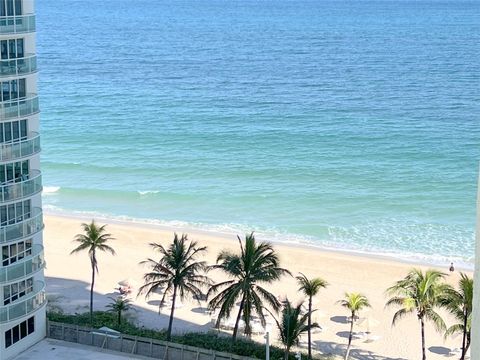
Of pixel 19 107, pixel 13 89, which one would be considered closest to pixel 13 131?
pixel 19 107

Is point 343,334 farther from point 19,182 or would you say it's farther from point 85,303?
point 19,182

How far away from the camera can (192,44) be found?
15950 centimetres

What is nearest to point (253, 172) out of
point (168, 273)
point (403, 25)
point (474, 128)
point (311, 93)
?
point (474, 128)

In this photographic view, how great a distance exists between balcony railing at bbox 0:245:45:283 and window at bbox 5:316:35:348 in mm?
1899

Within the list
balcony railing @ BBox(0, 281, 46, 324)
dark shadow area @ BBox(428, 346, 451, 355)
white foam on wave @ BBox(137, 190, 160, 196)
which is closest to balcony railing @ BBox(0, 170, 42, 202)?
balcony railing @ BBox(0, 281, 46, 324)

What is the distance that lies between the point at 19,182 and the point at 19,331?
556 cm

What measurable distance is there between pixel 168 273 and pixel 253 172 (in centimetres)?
4207

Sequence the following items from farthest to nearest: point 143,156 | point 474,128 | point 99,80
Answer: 1. point 99,80
2. point 474,128
3. point 143,156

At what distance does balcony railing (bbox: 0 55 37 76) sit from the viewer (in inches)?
1208

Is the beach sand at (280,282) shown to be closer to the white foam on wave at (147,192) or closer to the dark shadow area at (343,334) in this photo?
the dark shadow area at (343,334)

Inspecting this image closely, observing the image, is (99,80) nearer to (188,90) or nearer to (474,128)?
(188,90)

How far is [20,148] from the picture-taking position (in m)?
31.8

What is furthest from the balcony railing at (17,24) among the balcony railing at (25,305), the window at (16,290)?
the balcony railing at (25,305)

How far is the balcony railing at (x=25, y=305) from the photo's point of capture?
32.0 m
